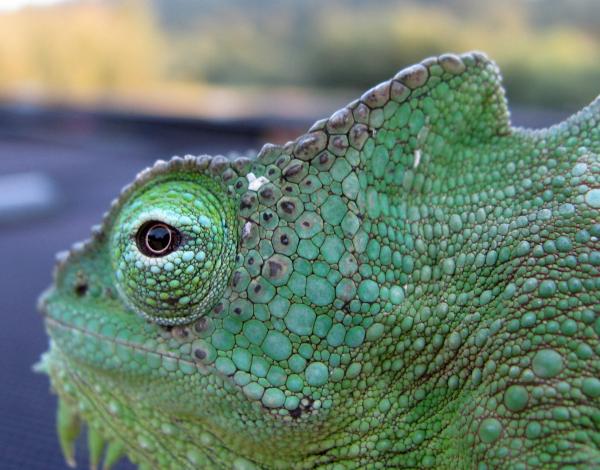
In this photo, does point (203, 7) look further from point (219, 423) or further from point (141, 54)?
point (219, 423)

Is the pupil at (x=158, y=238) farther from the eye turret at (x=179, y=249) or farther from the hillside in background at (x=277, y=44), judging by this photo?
the hillside in background at (x=277, y=44)

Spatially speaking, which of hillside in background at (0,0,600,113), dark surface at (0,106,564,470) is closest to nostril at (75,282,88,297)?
dark surface at (0,106,564,470)

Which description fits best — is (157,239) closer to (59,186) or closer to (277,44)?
(59,186)

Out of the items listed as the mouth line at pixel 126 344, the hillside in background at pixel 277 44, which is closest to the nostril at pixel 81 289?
the mouth line at pixel 126 344


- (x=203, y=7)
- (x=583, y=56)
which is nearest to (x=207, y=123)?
(x=583, y=56)

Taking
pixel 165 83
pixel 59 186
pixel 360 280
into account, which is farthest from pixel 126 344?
pixel 165 83
